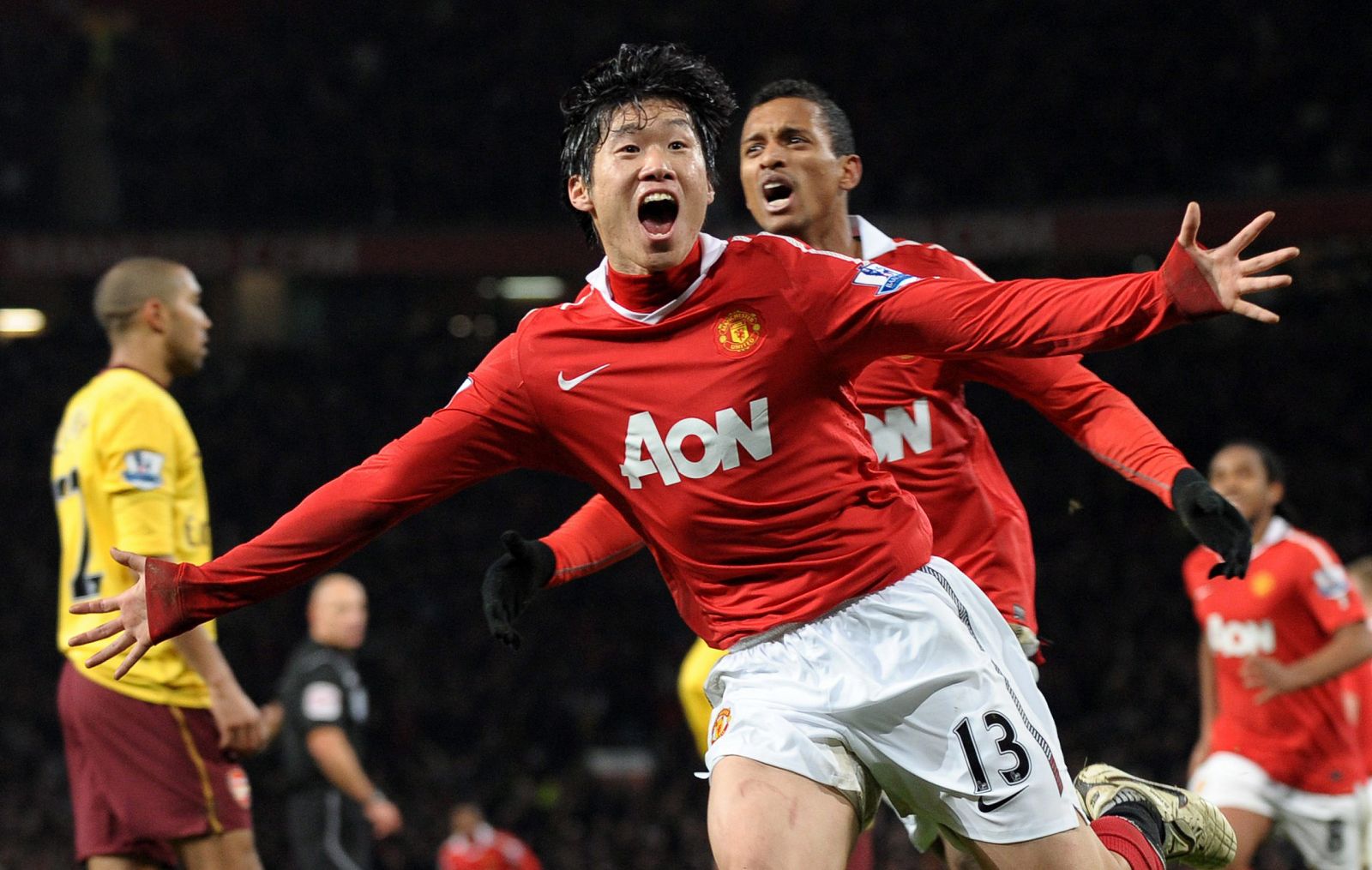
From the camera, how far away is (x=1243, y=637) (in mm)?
6137

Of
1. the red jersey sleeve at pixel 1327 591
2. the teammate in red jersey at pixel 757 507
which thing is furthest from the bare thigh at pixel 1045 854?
the red jersey sleeve at pixel 1327 591

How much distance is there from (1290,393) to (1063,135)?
3817 mm

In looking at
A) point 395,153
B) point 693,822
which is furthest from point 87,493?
point 395,153

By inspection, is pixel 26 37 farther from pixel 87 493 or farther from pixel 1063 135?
pixel 87 493

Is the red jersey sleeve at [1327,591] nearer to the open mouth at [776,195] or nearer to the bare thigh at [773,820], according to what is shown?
the open mouth at [776,195]

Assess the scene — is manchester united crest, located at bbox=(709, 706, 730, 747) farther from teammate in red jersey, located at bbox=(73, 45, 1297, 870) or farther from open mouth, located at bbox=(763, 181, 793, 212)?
open mouth, located at bbox=(763, 181, 793, 212)

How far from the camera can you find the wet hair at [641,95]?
321 centimetres

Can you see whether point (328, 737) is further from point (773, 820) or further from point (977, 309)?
point (977, 309)

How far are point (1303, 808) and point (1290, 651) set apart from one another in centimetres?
62

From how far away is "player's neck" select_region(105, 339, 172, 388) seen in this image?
479cm

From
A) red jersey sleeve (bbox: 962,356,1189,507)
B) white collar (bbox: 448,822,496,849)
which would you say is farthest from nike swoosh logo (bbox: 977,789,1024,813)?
white collar (bbox: 448,822,496,849)

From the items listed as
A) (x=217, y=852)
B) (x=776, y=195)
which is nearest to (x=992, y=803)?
(x=776, y=195)

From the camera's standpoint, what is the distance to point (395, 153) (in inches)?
724

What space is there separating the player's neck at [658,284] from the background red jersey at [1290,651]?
3869 millimetres
